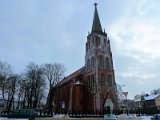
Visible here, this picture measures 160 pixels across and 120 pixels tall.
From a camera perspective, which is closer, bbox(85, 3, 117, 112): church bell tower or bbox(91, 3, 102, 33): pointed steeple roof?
bbox(85, 3, 117, 112): church bell tower

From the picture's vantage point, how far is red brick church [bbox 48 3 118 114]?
4447 centimetres

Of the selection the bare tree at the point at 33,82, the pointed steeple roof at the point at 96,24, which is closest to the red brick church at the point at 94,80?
the pointed steeple roof at the point at 96,24

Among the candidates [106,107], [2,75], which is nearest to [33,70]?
[2,75]

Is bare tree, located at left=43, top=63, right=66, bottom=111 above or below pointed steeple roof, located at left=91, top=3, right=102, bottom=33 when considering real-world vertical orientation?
below

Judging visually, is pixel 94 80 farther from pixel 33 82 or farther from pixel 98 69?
pixel 33 82

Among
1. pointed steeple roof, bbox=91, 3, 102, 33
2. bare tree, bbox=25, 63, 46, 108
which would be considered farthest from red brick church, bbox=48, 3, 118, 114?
bare tree, bbox=25, 63, 46, 108

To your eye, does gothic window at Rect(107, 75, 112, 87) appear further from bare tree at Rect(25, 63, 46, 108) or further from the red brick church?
bare tree at Rect(25, 63, 46, 108)

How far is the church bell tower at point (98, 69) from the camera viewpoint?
44.1 m

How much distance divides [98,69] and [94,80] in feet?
9.31

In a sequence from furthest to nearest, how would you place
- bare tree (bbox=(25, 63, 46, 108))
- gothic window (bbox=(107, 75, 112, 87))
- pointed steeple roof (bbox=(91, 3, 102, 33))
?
1. pointed steeple roof (bbox=(91, 3, 102, 33))
2. gothic window (bbox=(107, 75, 112, 87))
3. bare tree (bbox=(25, 63, 46, 108))

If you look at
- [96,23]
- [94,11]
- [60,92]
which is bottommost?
[60,92]

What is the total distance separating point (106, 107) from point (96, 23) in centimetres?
2338

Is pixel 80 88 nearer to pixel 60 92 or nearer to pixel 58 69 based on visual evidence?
pixel 58 69

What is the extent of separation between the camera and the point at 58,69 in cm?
4844
